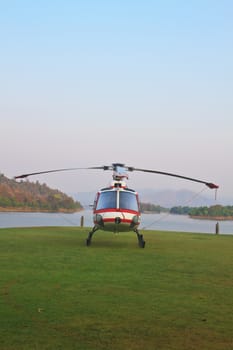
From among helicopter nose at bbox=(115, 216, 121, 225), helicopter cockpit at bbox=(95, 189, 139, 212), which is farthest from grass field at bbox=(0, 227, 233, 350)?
helicopter cockpit at bbox=(95, 189, 139, 212)

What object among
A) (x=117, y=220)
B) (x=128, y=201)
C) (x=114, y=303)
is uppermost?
(x=128, y=201)

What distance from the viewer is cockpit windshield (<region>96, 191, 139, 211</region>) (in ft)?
61.0

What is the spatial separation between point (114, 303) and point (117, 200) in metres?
10.7

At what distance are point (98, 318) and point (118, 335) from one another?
0.90 meters

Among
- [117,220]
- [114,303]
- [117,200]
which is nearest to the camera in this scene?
[114,303]

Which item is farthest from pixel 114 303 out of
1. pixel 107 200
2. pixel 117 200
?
pixel 107 200

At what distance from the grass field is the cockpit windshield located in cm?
448

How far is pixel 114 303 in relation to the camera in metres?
7.96

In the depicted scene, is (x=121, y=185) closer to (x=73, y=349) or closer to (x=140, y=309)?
(x=140, y=309)

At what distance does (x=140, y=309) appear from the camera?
24.8 ft

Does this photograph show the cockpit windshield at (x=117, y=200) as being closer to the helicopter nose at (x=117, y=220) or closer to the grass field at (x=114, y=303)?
the helicopter nose at (x=117, y=220)

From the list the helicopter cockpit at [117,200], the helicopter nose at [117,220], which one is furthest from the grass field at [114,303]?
the helicopter cockpit at [117,200]

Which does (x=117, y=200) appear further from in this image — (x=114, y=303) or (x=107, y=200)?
(x=114, y=303)

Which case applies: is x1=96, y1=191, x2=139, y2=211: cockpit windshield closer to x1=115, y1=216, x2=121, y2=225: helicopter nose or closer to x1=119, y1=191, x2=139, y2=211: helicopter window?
x1=119, y1=191, x2=139, y2=211: helicopter window
